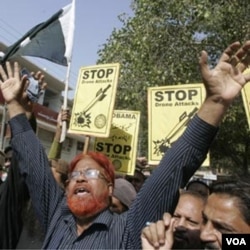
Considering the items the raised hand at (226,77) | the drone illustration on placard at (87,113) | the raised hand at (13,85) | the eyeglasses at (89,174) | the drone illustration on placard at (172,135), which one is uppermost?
the drone illustration on placard at (87,113)

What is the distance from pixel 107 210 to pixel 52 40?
3.04 m

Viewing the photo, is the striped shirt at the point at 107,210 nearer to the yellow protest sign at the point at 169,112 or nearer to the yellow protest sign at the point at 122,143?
the yellow protest sign at the point at 169,112

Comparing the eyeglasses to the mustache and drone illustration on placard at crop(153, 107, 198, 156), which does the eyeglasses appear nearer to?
the mustache

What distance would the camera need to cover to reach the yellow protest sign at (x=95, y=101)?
15.0ft

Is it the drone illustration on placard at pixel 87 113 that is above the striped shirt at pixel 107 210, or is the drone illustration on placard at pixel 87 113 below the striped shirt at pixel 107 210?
above

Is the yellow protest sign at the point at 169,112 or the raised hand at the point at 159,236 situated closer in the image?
the raised hand at the point at 159,236

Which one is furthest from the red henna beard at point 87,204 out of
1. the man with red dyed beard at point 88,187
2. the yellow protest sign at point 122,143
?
the yellow protest sign at point 122,143

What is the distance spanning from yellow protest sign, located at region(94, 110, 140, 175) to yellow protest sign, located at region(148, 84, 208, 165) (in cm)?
58

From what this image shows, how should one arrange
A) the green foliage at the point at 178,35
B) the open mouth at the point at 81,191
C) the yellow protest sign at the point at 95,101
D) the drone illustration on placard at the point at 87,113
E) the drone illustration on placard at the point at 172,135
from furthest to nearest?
1. the green foliage at the point at 178,35
2. the drone illustration on placard at the point at 87,113
3. the yellow protest sign at the point at 95,101
4. the drone illustration on placard at the point at 172,135
5. the open mouth at the point at 81,191

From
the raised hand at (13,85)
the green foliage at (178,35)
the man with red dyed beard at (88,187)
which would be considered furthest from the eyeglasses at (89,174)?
the green foliage at (178,35)

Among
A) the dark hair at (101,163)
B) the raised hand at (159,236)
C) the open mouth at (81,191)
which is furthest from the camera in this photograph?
the dark hair at (101,163)

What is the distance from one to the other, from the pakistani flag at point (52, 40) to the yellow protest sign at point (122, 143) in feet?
2.93

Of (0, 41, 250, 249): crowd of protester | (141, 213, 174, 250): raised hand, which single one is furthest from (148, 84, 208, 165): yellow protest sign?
(141, 213, 174, 250): raised hand

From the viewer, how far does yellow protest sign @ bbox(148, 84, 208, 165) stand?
4.04 m
